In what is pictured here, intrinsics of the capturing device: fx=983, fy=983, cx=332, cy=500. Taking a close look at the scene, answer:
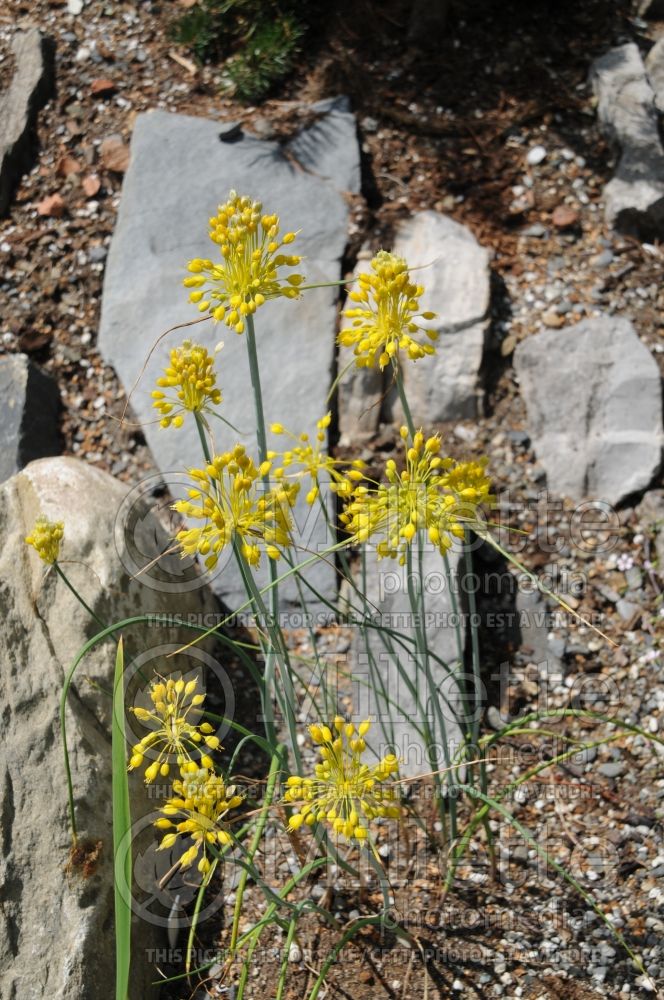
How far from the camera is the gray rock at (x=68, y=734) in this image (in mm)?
2428

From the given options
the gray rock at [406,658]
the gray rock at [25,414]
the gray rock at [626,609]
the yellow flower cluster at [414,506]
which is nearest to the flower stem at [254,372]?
the yellow flower cluster at [414,506]

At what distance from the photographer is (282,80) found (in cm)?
472

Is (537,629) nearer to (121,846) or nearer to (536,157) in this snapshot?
(121,846)

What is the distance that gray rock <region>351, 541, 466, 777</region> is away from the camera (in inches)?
122

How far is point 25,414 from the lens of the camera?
12.6 feet

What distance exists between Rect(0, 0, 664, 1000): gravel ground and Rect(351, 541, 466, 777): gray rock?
191 mm

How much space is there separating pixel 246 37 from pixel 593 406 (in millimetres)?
2514

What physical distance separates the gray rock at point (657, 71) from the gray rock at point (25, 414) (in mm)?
2985

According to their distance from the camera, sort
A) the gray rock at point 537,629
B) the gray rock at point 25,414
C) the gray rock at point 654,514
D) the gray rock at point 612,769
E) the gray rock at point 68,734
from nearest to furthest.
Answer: the gray rock at point 68,734, the gray rock at point 612,769, the gray rock at point 537,629, the gray rock at point 654,514, the gray rock at point 25,414

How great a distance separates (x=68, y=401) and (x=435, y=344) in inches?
60.6

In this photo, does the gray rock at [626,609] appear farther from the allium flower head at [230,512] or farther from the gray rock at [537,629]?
the allium flower head at [230,512]

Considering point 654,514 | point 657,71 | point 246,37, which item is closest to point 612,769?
point 654,514

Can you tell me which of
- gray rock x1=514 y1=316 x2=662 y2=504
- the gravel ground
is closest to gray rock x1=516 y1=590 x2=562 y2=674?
the gravel ground

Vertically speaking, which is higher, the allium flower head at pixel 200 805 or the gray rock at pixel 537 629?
the gray rock at pixel 537 629
